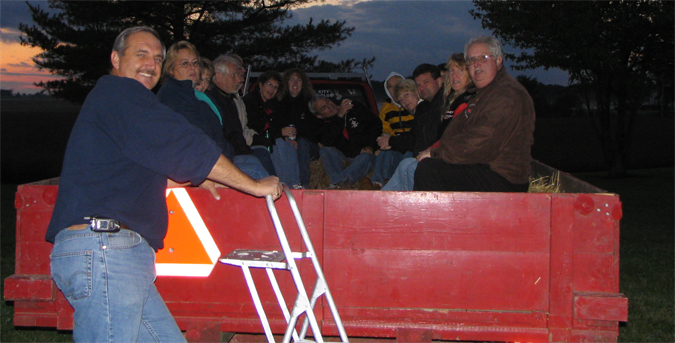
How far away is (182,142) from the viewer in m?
2.19

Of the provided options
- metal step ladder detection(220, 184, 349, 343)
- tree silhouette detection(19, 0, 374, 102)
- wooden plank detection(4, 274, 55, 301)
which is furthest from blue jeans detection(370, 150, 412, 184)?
tree silhouette detection(19, 0, 374, 102)

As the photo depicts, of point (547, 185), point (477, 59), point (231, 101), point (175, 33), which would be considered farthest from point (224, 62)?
point (175, 33)

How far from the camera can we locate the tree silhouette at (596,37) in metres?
15.6

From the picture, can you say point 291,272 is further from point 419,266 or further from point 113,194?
point 113,194

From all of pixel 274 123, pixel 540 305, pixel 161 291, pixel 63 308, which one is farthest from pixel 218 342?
pixel 274 123

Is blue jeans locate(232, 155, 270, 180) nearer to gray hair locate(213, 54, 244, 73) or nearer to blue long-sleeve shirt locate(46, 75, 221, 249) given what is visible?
gray hair locate(213, 54, 244, 73)

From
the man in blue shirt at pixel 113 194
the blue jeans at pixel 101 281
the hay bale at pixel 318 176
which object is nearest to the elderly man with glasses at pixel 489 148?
the man in blue shirt at pixel 113 194

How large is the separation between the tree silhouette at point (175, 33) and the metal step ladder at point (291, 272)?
14165mm

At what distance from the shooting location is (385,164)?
600cm

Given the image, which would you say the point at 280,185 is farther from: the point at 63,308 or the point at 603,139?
the point at 603,139

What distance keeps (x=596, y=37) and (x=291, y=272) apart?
16.4 metres

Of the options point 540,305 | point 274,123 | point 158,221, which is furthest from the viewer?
point 274,123

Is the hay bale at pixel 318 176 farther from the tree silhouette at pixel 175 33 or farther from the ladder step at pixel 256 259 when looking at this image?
the tree silhouette at pixel 175 33

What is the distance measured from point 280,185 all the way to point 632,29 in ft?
56.4
